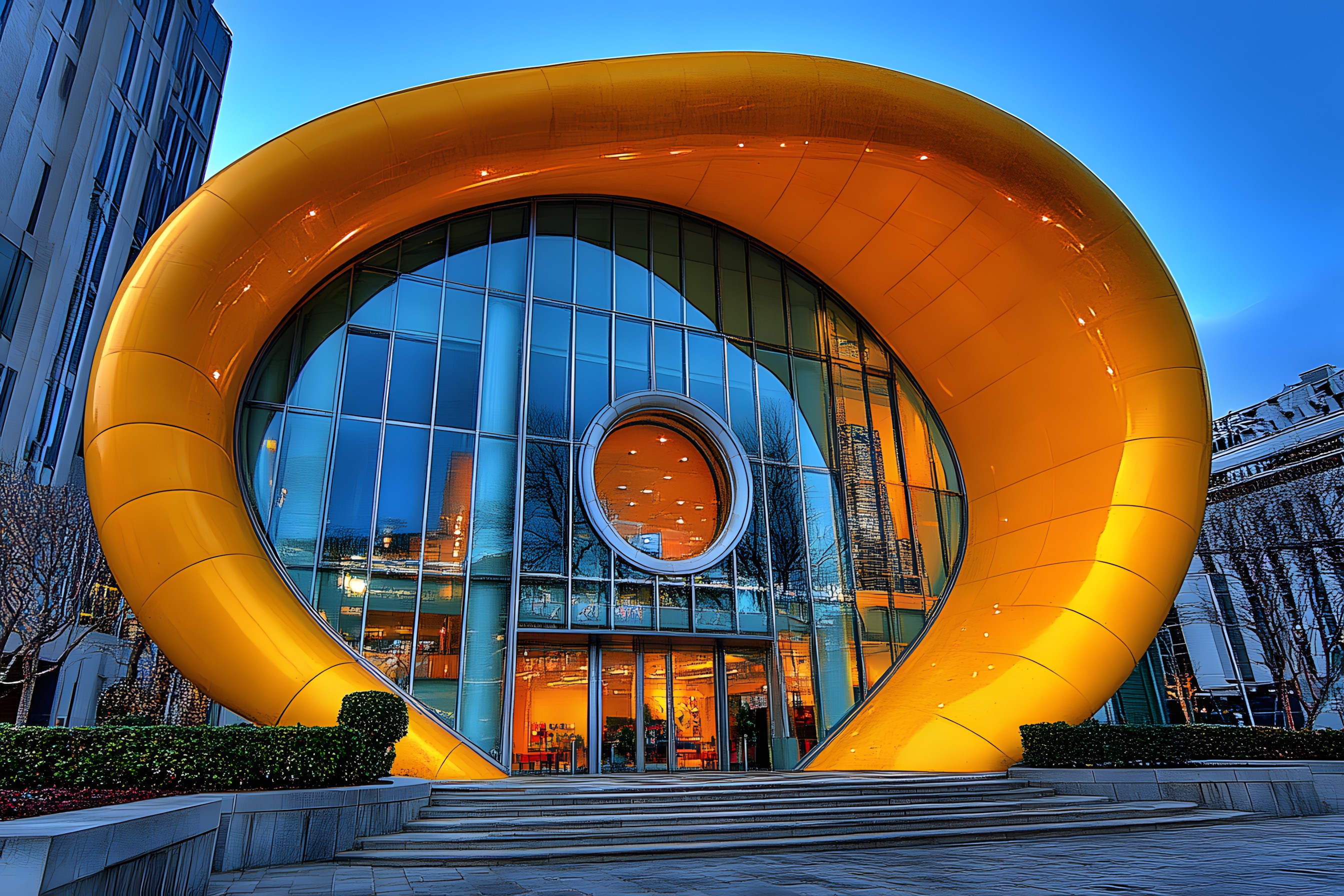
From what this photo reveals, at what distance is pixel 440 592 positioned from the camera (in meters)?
14.1

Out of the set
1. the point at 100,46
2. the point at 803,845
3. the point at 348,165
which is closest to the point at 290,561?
the point at 348,165

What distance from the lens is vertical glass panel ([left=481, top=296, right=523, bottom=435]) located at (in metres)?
15.4

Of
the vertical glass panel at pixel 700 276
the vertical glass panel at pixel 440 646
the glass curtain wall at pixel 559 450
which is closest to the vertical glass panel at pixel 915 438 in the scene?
the glass curtain wall at pixel 559 450

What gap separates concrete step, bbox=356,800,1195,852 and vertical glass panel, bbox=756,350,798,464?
29.0ft

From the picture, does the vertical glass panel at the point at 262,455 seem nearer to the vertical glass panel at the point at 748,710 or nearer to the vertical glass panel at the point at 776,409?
the vertical glass panel at the point at 748,710

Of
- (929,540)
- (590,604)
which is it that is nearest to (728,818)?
(590,604)

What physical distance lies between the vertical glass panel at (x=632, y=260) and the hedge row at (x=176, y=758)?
11344 millimetres

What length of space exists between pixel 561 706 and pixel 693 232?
36.2ft

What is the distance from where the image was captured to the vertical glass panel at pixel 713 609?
15859 millimetres

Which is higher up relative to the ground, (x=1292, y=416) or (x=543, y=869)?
(x=1292, y=416)

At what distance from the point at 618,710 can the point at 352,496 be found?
6.39 m

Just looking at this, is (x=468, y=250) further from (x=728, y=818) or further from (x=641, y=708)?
(x=728, y=818)

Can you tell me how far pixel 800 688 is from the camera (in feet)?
53.2

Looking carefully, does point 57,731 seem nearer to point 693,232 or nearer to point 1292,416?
point 693,232
